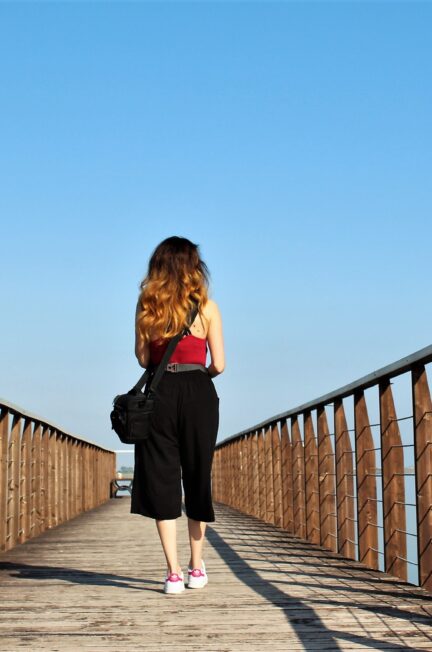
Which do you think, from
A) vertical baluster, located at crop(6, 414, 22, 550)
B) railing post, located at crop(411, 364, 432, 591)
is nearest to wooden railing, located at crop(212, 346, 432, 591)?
railing post, located at crop(411, 364, 432, 591)

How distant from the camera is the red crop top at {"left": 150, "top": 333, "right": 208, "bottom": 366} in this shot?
469cm

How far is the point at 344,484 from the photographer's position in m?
6.35

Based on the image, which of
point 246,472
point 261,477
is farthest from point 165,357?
point 246,472

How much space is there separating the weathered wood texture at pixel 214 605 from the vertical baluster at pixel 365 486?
14cm

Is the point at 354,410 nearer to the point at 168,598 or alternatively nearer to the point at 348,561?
the point at 348,561

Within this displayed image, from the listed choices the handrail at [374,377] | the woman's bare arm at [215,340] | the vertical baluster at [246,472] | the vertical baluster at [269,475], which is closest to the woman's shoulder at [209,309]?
the woman's bare arm at [215,340]

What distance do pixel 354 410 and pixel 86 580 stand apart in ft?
5.72

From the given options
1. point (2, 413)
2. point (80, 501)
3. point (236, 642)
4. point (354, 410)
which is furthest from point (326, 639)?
point (80, 501)

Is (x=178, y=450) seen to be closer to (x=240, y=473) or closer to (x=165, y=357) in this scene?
(x=165, y=357)

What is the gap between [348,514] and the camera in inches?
247

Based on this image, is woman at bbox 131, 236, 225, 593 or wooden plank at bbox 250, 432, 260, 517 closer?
woman at bbox 131, 236, 225, 593

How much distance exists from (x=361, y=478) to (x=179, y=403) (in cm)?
146

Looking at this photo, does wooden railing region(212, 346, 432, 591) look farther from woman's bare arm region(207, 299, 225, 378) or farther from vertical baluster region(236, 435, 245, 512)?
vertical baluster region(236, 435, 245, 512)

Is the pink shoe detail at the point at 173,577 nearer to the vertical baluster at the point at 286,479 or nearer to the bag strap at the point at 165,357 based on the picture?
the bag strap at the point at 165,357
